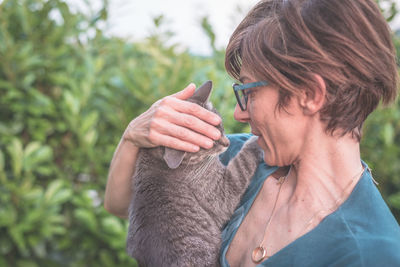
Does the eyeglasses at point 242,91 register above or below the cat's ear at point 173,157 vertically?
above

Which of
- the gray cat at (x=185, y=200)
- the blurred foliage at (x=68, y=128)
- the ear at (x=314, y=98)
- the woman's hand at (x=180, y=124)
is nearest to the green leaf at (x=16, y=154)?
the blurred foliage at (x=68, y=128)

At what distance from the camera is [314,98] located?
4.69 ft

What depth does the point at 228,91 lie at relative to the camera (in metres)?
2.81

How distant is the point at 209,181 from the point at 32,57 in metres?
1.66

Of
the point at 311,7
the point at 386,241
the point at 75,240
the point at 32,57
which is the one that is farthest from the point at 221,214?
the point at 32,57

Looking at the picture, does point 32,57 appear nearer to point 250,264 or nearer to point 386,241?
point 250,264

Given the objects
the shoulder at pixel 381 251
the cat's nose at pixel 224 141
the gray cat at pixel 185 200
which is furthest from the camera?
the cat's nose at pixel 224 141

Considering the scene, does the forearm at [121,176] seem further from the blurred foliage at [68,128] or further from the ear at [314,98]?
the ear at [314,98]

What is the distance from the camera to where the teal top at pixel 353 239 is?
1.23 m

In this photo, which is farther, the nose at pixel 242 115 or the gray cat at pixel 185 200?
the gray cat at pixel 185 200

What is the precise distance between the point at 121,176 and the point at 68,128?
1.12m

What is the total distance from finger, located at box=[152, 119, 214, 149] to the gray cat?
0.55 feet

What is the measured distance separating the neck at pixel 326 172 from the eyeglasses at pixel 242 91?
1.06 ft

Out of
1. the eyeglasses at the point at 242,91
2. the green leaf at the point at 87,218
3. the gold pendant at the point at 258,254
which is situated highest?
the eyeglasses at the point at 242,91
